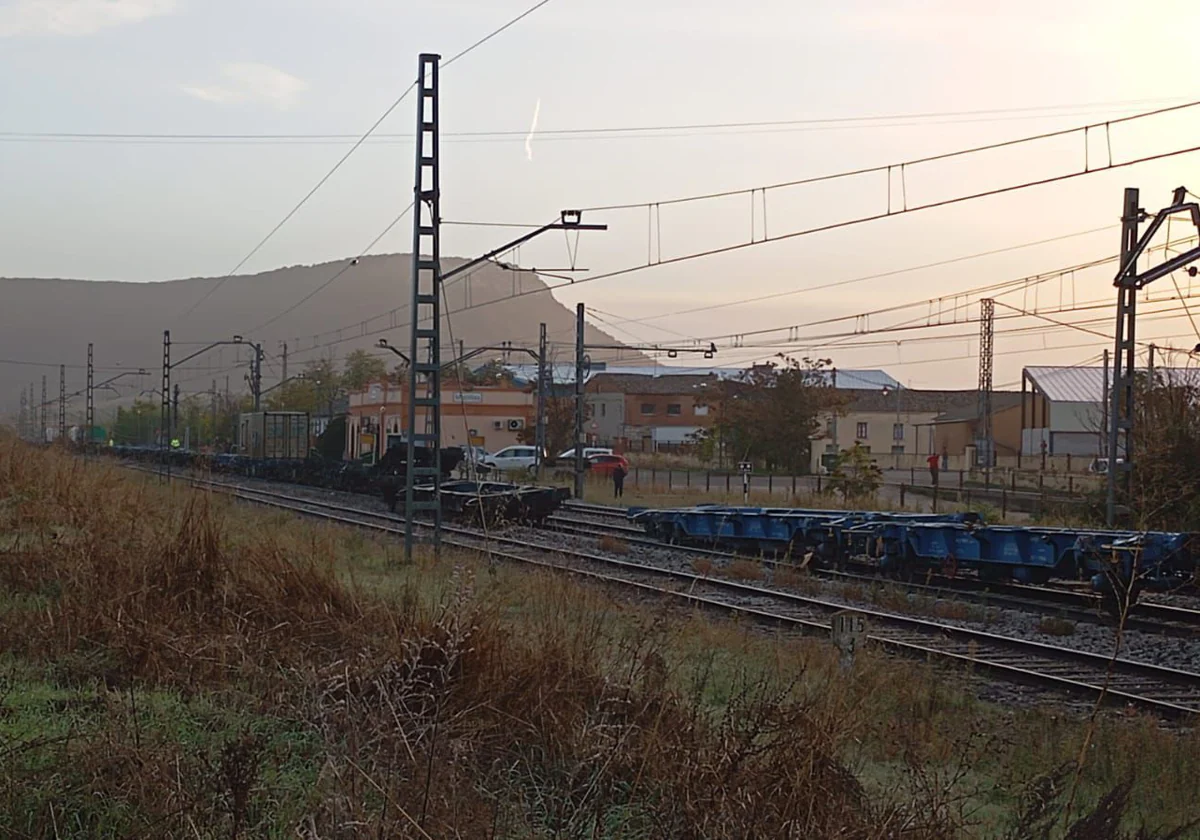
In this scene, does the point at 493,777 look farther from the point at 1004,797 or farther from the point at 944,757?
the point at 944,757

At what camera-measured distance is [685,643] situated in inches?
480

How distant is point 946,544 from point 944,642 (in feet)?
20.0

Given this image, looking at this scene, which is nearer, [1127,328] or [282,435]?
[1127,328]

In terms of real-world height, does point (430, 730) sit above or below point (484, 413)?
below

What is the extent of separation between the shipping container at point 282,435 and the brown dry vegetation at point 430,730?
5614 centimetres

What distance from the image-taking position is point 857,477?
139ft

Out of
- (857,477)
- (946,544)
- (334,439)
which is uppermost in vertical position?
(334,439)

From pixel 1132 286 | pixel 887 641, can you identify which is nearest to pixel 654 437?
pixel 1132 286

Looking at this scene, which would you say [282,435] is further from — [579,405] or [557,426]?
[579,405]

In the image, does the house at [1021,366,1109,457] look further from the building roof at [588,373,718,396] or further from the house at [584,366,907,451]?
the building roof at [588,373,718,396]

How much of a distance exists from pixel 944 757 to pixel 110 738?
5.38m

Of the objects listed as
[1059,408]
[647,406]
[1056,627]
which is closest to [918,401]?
[647,406]

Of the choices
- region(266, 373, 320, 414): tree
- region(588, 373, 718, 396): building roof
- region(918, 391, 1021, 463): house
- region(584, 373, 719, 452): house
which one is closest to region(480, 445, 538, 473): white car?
region(266, 373, 320, 414): tree

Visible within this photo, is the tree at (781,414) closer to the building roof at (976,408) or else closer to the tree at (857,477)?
the building roof at (976,408)
